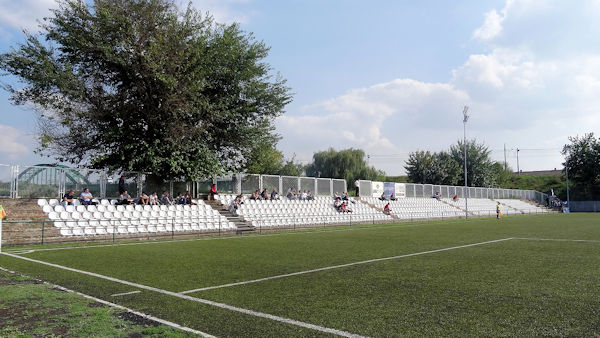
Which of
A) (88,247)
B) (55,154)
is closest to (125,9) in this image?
(55,154)

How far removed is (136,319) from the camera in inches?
213

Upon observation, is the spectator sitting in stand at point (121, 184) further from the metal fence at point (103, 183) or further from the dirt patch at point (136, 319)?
the dirt patch at point (136, 319)

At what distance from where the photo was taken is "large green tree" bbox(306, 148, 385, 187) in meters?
67.2

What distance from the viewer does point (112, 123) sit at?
24.8m

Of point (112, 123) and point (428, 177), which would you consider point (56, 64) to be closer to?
point (112, 123)

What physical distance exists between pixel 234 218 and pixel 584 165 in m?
70.5

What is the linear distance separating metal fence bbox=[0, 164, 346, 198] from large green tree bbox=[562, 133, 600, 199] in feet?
205

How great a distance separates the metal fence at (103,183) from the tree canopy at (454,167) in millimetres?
44978

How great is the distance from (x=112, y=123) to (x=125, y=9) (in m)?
6.65

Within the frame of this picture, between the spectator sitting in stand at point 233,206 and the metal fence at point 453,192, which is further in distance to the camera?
the metal fence at point 453,192

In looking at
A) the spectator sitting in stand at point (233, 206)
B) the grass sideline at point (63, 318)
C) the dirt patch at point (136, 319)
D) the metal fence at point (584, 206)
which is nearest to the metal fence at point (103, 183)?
the spectator sitting in stand at point (233, 206)

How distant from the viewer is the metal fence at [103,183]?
18.4m

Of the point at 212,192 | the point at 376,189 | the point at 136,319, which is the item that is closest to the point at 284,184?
the point at 212,192

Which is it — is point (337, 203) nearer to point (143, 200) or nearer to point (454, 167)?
point (143, 200)
